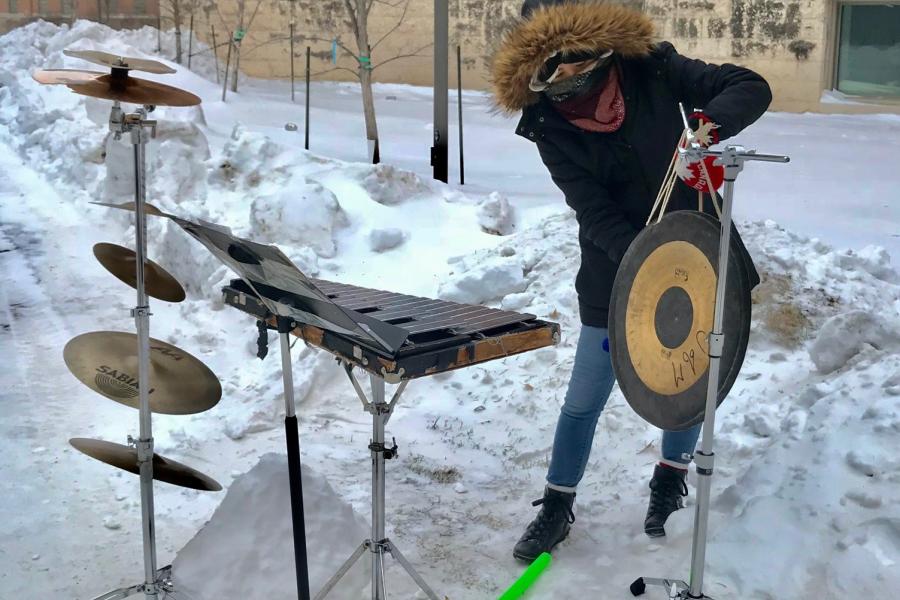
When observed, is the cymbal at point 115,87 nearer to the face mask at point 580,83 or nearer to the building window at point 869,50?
the face mask at point 580,83

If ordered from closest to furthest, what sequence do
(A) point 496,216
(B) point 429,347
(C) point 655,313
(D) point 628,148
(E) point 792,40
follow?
1. (B) point 429,347
2. (C) point 655,313
3. (D) point 628,148
4. (A) point 496,216
5. (E) point 792,40

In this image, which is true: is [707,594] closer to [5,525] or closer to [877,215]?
[5,525]

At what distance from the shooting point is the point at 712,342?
2504 mm

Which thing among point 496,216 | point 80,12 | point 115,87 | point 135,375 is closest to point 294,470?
point 135,375

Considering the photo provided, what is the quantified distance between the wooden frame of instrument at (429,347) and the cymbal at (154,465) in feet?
1.77

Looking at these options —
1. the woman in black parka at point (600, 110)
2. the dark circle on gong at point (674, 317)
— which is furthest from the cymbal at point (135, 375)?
the dark circle on gong at point (674, 317)

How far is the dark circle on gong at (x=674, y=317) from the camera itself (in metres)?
2.69

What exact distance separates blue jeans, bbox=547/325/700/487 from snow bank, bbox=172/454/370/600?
2.40 ft

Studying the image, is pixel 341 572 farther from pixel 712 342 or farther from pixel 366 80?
pixel 366 80

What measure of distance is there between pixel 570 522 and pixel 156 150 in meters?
5.84

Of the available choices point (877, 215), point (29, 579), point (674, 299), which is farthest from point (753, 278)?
point (877, 215)

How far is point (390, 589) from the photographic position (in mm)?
3400

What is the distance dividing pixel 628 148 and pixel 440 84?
5.39 metres

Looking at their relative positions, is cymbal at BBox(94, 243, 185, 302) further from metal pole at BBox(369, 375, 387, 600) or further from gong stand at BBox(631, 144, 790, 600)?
gong stand at BBox(631, 144, 790, 600)
